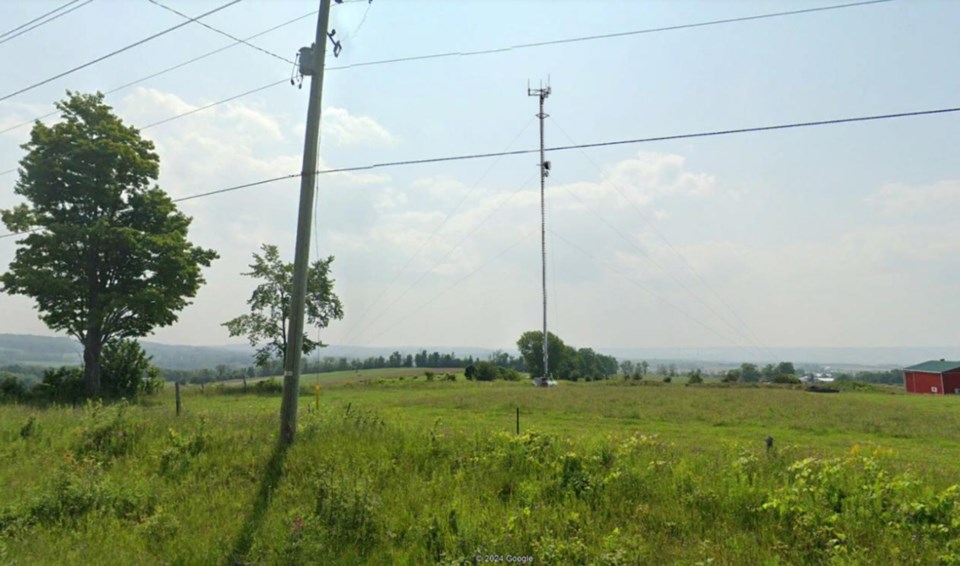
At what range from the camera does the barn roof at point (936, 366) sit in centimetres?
6601

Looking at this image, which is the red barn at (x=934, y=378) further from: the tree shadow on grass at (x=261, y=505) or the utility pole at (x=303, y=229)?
the tree shadow on grass at (x=261, y=505)

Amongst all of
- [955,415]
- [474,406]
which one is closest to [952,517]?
[474,406]

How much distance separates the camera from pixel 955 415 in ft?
91.7

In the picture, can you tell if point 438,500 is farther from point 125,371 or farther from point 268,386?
point 268,386

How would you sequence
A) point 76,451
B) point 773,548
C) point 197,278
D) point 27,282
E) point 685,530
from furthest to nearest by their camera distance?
1. point 197,278
2. point 27,282
3. point 76,451
4. point 685,530
5. point 773,548

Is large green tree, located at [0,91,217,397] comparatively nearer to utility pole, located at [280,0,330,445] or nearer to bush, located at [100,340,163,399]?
bush, located at [100,340,163,399]

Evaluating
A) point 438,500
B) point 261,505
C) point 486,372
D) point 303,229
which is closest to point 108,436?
point 261,505

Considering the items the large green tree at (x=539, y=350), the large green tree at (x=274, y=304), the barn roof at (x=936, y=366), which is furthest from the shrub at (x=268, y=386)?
the barn roof at (x=936, y=366)

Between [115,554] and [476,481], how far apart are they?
4475mm

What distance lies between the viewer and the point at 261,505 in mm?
7867

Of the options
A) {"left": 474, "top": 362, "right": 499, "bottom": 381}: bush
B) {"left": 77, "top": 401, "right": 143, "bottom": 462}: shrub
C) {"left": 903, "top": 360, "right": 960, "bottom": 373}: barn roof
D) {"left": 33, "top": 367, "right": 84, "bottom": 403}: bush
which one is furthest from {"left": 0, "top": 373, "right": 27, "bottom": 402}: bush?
{"left": 903, "top": 360, "right": 960, "bottom": 373}: barn roof

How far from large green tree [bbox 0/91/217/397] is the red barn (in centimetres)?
7736

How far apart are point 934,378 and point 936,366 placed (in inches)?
190

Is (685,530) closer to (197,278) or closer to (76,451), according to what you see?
(76,451)
